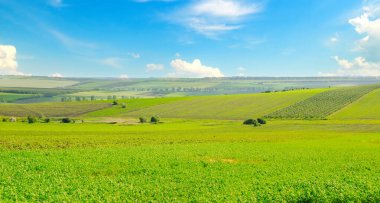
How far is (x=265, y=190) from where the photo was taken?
85.9ft

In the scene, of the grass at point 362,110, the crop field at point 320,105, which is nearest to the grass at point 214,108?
the crop field at point 320,105

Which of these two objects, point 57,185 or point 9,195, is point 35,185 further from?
point 9,195

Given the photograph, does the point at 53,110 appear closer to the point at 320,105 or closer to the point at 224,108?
the point at 224,108

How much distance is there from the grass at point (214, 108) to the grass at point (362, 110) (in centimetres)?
2783

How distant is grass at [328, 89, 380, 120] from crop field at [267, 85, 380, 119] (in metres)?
3.44

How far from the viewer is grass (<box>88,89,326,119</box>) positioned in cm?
15625

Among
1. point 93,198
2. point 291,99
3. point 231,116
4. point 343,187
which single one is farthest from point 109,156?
point 291,99

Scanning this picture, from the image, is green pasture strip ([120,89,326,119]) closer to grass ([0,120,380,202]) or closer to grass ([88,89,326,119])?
grass ([88,89,326,119])

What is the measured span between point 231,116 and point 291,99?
47697 mm

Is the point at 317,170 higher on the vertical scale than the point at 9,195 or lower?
lower

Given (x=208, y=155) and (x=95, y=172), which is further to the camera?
(x=208, y=155)

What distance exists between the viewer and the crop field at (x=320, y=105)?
459 feet

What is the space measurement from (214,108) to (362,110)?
63850 millimetres

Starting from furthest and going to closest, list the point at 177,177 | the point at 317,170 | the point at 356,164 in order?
the point at 356,164 → the point at 317,170 → the point at 177,177
